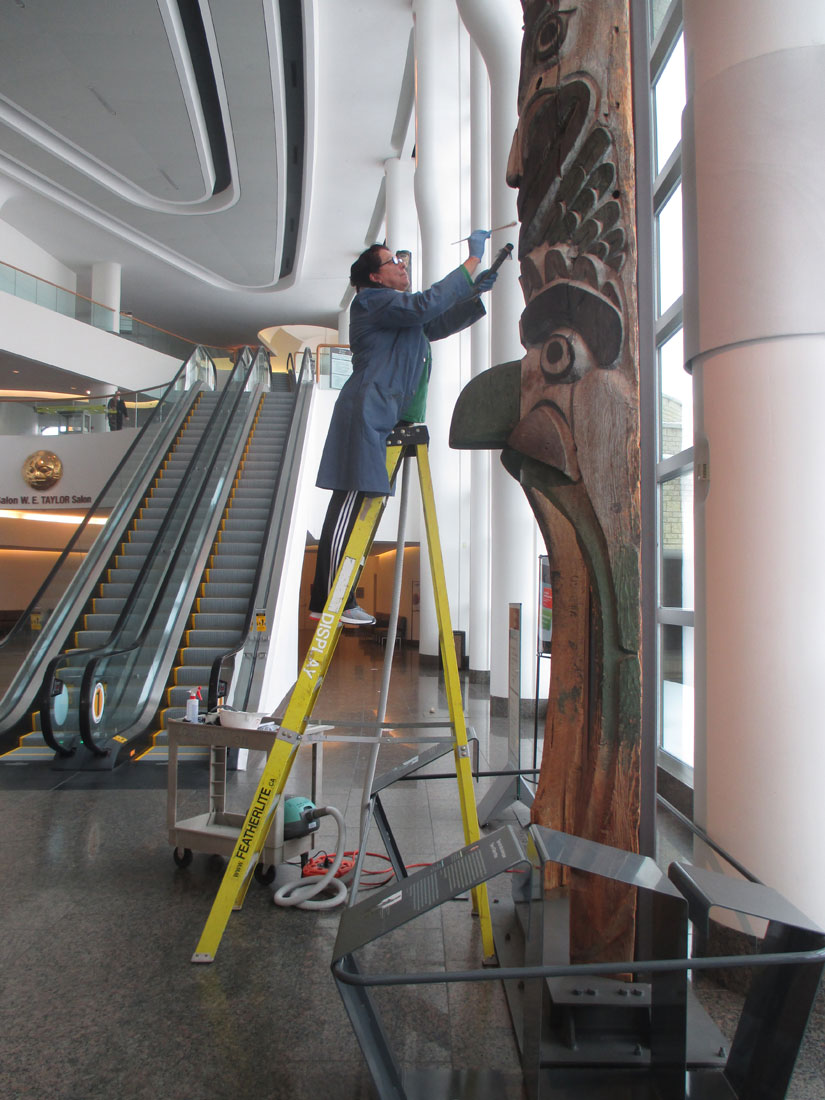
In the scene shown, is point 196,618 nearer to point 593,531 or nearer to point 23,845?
point 23,845

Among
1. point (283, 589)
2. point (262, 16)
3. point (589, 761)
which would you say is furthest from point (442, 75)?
point (589, 761)

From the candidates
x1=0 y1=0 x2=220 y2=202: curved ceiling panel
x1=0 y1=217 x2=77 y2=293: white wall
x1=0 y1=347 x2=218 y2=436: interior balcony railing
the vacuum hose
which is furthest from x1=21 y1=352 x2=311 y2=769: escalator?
x1=0 y1=217 x2=77 y2=293: white wall

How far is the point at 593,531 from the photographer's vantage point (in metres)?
2.05

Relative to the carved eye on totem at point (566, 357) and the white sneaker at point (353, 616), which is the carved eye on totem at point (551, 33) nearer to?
the carved eye on totem at point (566, 357)

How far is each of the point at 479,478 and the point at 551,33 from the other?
9771 millimetres

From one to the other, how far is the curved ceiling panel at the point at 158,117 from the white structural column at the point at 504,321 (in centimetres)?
792

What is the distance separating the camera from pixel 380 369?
104 inches

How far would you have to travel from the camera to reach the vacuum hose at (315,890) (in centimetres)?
308

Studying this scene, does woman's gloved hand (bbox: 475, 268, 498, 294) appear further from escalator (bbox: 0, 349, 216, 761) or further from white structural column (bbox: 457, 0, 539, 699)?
escalator (bbox: 0, 349, 216, 761)

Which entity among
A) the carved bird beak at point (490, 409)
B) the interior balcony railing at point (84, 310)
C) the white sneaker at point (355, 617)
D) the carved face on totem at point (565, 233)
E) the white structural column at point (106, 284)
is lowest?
the white sneaker at point (355, 617)

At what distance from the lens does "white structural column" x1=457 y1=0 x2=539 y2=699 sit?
302 inches

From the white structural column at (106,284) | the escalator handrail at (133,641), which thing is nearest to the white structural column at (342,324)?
the white structural column at (106,284)

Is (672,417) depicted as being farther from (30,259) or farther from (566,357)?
(30,259)

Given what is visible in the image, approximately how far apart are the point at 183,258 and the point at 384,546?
448 inches
